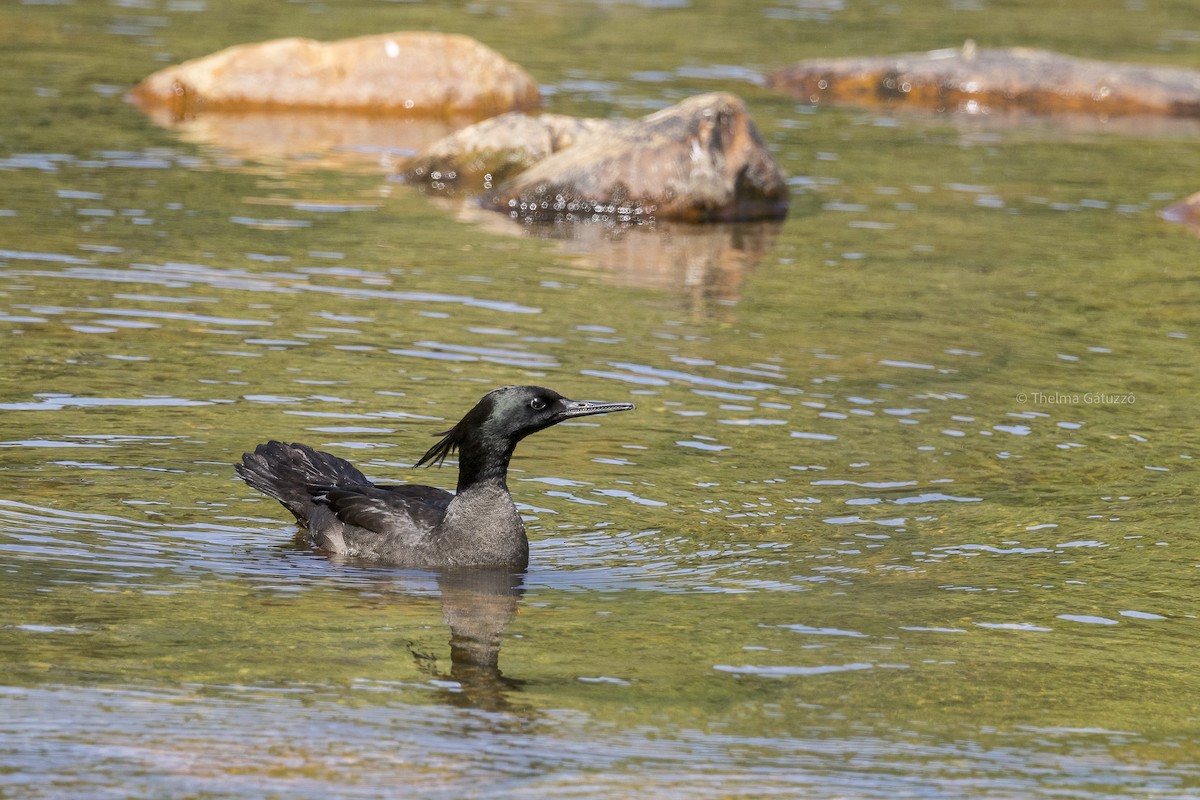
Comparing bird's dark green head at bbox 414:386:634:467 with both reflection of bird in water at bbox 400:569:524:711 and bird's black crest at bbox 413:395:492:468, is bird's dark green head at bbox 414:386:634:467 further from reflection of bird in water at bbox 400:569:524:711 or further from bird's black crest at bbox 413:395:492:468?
reflection of bird in water at bbox 400:569:524:711

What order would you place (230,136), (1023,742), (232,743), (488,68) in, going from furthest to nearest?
(488,68) → (230,136) → (1023,742) → (232,743)

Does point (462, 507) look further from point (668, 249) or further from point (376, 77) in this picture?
point (376, 77)

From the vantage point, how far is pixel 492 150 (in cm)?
1920

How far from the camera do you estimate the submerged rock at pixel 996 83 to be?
24.7 meters

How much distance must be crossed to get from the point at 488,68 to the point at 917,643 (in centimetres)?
1607

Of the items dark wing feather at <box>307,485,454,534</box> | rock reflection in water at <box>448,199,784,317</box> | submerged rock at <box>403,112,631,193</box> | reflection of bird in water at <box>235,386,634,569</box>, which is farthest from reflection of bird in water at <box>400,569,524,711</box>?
submerged rock at <box>403,112,631,193</box>

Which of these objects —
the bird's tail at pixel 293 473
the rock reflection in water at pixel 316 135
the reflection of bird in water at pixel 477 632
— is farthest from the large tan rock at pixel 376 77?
the reflection of bird in water at pixel 477 632

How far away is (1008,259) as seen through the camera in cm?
1616

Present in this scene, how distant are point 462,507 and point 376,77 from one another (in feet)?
48.7

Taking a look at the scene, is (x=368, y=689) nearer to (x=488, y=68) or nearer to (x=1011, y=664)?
(x=1011, y=664)

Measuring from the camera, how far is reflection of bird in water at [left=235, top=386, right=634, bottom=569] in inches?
344

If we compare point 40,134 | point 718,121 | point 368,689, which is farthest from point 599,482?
point 40,134

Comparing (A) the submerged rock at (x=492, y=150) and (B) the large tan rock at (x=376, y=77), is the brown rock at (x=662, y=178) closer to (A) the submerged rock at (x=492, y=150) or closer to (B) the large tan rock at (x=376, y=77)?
(A) the submerged rock at (x=492, y=150)

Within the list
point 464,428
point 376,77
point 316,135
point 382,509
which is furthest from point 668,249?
point 382,509
